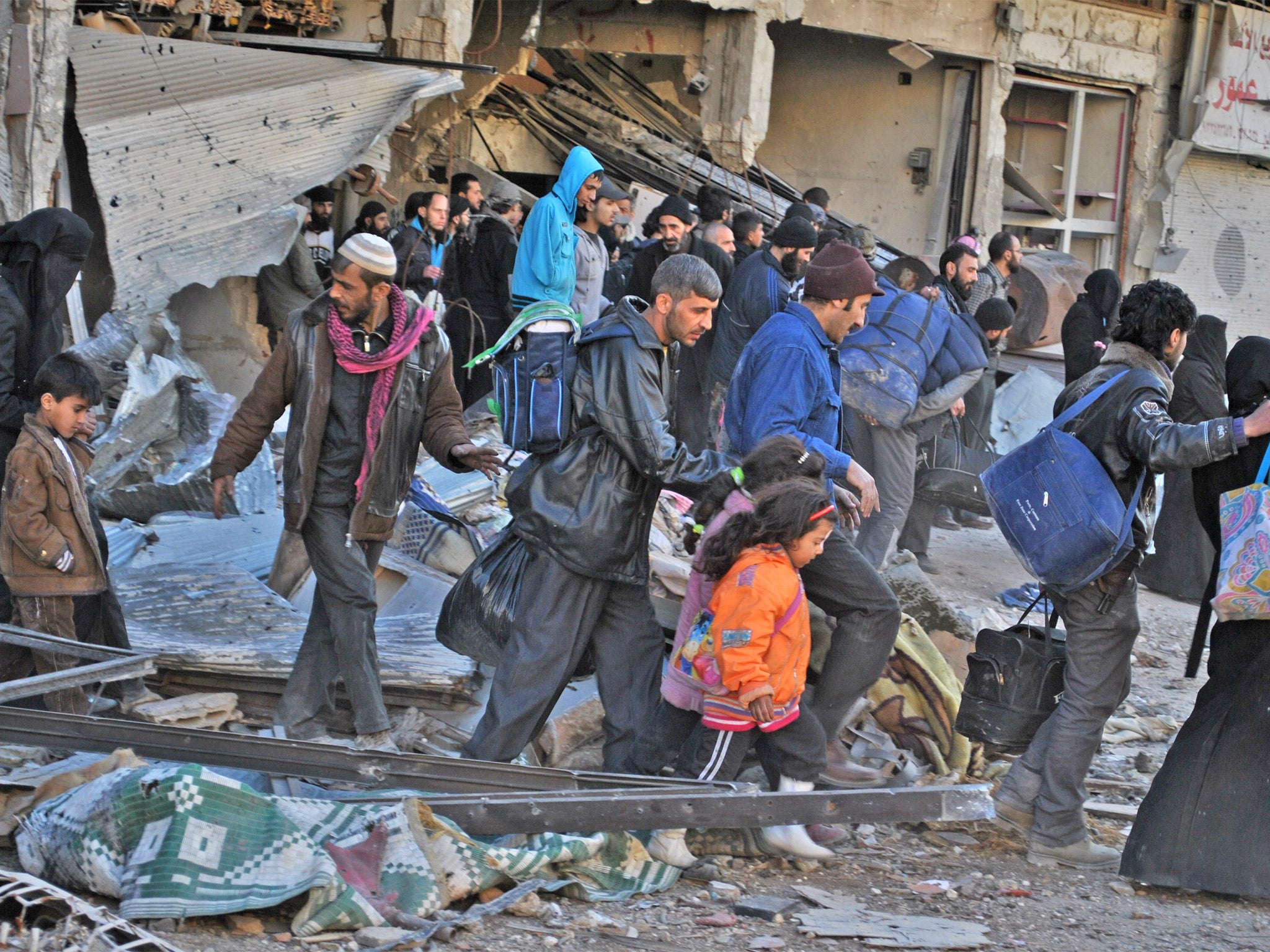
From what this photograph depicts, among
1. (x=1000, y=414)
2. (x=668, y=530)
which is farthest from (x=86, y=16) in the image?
(x=1000, y=414)

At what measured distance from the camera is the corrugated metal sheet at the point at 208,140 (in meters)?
7.87

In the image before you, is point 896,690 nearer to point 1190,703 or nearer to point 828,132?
point 1190,703

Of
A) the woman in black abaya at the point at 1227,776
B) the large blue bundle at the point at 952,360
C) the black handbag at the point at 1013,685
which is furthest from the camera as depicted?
the large blue bundle at the point at 952,360

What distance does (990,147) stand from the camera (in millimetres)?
14758

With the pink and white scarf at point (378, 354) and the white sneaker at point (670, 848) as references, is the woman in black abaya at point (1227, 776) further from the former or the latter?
the pink and white scarf at point (378, 354)

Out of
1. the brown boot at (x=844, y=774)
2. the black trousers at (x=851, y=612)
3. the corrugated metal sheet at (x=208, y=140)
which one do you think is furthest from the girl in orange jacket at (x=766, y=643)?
the corrugated metal sheet at (x=208, y=140)

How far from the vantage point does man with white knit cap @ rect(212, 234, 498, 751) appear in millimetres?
4492

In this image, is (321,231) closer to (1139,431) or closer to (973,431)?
(973,431)

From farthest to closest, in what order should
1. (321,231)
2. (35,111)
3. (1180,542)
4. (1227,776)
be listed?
(321,231), (1180,542), (35,111), (1227,776)

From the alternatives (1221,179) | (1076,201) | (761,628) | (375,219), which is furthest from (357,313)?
(1221,179)

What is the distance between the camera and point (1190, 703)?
255 inches

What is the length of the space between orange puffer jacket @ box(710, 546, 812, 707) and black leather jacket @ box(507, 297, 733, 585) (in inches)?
12.9

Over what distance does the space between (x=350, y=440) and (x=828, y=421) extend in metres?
1.58

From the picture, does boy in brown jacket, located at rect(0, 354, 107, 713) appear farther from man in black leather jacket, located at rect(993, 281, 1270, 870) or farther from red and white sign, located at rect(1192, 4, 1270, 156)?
red and white sign, located at rect(1192, 4, 1270, 156)
